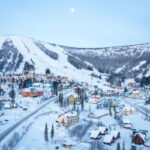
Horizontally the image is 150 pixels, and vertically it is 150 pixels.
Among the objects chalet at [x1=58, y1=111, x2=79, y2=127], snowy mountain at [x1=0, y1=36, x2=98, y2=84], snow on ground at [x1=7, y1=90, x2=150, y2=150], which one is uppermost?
snowy mountain at [x1=0, y1=36, x2=98, y2=84]

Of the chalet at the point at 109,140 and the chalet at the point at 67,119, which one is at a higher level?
the chalet at the point at 67,119

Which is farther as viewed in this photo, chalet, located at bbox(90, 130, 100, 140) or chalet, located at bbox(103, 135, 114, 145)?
chalet, located at bbox(90, 130, 100, 140)

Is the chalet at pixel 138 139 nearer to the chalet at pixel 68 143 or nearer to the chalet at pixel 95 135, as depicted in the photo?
the chalet at pixel 95 135

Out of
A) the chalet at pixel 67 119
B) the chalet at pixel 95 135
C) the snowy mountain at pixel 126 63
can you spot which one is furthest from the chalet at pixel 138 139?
the snowy mountain at pixel 126 63

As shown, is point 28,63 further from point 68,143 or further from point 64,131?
point 68,143

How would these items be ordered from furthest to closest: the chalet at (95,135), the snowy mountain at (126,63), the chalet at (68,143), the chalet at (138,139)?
1. the snowy mountain at (126,63)
2. the chalet at (95,135)
3. the chalet at (138,139)
4. the chalet at (68,143)

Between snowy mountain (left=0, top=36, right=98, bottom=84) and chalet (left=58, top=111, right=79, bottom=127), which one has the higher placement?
snowy mountain (left=0, top=36, right=98, bottom=84)

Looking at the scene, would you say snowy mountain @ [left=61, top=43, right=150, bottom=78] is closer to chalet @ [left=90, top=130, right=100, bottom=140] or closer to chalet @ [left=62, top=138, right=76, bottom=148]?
chalet @ [left=90, top=130, right=100, bottom=140]

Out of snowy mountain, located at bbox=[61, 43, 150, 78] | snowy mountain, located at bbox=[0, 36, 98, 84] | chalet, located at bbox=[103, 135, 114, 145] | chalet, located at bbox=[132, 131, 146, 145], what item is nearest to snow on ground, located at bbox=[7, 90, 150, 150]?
chalet, located at bbox=[103, 135, 114, 145]

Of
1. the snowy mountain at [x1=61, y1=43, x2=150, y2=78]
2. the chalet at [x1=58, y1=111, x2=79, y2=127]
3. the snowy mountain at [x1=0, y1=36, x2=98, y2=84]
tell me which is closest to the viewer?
the chalet at [x1=58, y1=111, x2=79, y2=127]

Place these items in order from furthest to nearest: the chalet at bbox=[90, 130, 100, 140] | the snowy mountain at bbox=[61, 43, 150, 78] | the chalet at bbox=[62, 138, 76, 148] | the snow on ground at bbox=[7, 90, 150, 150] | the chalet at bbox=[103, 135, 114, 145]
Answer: the snowy mountain at bbox=[61, 43, 150, 78], the chalet at bbox=[90, 130, 100, 140], the chalet at bbox=[103, 135, 114, 145], the snow on ground at bbox=[7, 90, 150, 150], the chalet at bbox=[62, 138, 76, 148]

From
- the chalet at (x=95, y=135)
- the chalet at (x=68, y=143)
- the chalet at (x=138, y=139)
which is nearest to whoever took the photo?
the chalet at (x=68, y=143)
